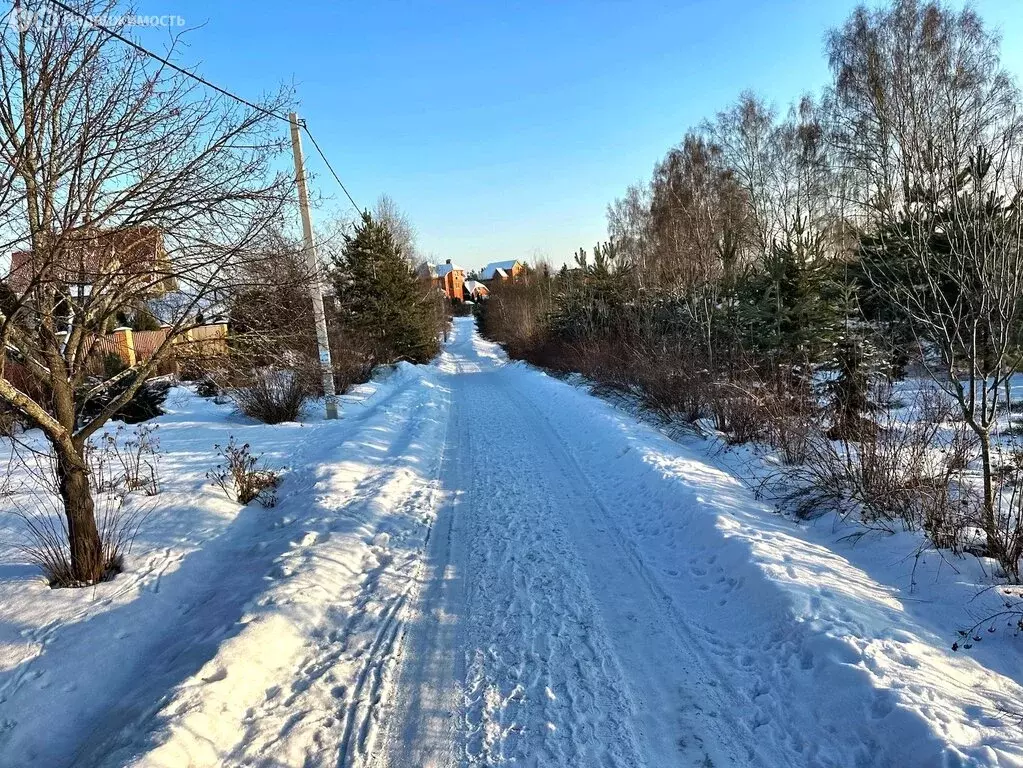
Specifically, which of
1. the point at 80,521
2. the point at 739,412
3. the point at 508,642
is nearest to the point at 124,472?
the point at 80,521

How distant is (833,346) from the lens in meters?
10.8

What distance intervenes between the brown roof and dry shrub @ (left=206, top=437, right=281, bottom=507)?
325 centimetres

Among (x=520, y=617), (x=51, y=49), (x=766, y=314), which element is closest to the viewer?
(x=51, y=49)

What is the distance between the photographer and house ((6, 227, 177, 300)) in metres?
3.61

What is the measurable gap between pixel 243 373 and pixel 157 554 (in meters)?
1.82

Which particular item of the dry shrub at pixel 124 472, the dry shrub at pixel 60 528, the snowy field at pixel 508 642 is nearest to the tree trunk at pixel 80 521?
the dry shrub at pixel 60 528

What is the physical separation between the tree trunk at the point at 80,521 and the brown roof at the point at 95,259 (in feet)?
5.05

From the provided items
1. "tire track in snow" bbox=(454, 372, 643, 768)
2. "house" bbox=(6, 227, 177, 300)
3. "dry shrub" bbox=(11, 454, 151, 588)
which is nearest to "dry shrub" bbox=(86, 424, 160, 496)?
"dry shrub" bbox=(11, 454, 151, 588)

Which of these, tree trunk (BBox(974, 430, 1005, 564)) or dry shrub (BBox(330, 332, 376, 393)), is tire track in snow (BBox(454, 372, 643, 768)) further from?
dry shrub (BBox(330, 332, 376, 393))

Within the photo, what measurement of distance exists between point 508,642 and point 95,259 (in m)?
3.98

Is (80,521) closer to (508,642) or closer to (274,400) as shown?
(508,642)

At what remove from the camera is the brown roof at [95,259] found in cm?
358

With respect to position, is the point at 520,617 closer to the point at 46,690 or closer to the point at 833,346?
the point at 46,690

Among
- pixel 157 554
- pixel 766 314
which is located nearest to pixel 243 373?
pixel 157 554
